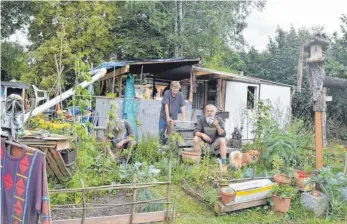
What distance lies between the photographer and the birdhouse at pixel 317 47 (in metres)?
4.74

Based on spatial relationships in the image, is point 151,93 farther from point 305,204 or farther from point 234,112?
point 305,204

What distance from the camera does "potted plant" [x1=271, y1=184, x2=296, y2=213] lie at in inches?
161

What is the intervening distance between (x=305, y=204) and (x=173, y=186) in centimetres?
189

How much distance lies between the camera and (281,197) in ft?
13.3

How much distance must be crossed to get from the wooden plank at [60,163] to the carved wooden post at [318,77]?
→ 3.74 m

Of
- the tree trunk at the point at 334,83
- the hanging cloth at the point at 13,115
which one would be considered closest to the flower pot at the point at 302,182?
the tree trunk at the point at 334,83

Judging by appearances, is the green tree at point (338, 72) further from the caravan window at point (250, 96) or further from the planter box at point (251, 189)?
the planter box at point (251, 189)

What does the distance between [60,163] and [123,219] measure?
1.12 metres

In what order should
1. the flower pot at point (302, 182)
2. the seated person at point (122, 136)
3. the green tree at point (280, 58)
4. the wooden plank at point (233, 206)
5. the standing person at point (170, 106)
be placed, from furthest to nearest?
the green tree at point (280, 58) → the standing person at point (170, 106) → the seated person at point (122, 136) → the flower pot at point (302, 182) → the wooden plank at point (233, 206)

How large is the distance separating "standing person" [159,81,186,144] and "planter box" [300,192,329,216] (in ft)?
9.81

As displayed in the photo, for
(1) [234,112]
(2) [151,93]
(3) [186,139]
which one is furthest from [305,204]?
(2) [151,93]

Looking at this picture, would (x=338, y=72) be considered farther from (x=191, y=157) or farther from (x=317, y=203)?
(x=317, y=203)

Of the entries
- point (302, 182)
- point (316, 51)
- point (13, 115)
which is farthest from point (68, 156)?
point (316, 51)

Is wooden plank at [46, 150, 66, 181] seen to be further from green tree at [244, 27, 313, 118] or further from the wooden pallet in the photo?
green tree at [244, 27, 313, 118]
